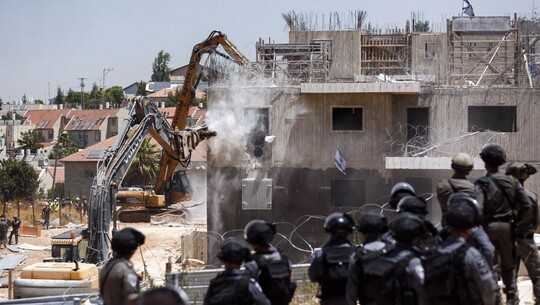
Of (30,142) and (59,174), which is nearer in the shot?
(59,174)

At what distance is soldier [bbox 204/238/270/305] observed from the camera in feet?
25.0

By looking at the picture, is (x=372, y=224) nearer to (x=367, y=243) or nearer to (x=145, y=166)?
(x=367, y=243)

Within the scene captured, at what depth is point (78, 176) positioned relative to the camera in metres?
71.9

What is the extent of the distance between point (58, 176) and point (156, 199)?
3765 centimetres

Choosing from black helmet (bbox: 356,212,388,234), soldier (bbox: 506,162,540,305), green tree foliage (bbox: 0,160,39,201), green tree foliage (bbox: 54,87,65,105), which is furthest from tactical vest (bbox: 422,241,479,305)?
green tree foliage (bbox: 54,87,65,105)

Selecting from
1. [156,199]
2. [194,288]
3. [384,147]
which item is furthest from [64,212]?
[194,288]

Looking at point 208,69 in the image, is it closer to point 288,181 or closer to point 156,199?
point 288,181

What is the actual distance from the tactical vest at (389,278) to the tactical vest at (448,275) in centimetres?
18

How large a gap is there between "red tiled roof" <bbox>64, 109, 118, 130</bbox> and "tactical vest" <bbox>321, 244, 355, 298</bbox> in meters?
89.9

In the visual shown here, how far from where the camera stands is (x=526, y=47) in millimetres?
29438

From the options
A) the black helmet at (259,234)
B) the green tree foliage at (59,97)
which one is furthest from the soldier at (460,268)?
the green tree foliage at (59,97)

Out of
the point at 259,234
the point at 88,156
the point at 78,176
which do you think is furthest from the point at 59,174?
the point at 259,234

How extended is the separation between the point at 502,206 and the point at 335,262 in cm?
200

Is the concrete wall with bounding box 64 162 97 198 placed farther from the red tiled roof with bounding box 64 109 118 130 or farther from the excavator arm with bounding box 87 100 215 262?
the excavator arm with bounding box 87 100 215 262
